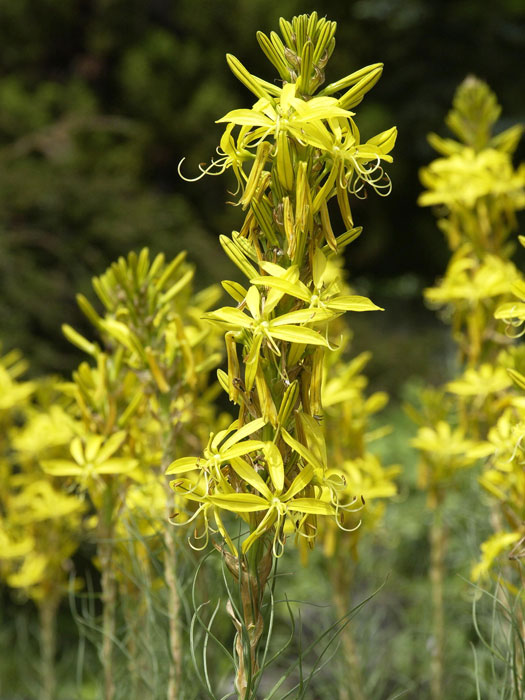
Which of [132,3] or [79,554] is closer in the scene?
[79,554]

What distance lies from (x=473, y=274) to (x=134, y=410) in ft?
3.58

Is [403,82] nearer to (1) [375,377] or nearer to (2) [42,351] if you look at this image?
(1) [375,377]

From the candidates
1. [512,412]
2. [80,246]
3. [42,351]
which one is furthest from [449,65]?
[512,412]

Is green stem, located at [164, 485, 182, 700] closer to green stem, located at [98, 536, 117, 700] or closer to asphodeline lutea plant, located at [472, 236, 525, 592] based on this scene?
green stem, located at [98, 536, 117, 700]

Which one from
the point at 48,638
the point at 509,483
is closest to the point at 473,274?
the point at 509,483

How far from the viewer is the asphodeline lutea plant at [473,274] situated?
190 cm

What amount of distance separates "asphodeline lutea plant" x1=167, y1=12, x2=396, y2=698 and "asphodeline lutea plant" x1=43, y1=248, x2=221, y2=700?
444 millimetres

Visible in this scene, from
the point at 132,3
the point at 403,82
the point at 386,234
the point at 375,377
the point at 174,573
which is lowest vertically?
the point at 174,573

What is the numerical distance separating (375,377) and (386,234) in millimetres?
2181

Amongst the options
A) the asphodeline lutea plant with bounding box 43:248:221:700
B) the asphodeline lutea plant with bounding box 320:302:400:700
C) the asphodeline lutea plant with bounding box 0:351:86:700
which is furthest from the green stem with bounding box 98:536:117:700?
the asphodeline lutea plant with bounding box 320:302:400:700

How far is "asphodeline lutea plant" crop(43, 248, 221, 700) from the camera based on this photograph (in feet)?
4.67

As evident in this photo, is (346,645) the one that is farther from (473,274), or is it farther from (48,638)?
(473,274)

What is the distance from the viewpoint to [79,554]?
365cm

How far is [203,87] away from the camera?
21.4 ft
